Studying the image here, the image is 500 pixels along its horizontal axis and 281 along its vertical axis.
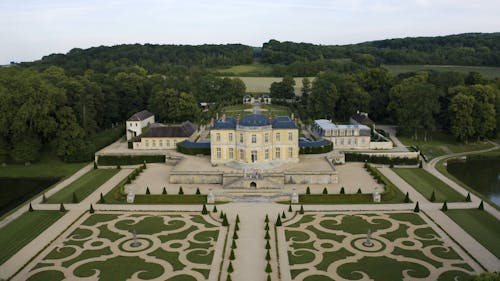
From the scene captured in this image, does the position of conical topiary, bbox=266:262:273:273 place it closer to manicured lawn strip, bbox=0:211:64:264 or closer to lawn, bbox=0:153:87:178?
manicured lawn strip, bbox=0:211:64:264

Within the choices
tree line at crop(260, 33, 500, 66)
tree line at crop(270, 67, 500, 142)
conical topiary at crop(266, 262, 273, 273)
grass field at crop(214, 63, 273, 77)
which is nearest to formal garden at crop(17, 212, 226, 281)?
conical topiary at crop(266, 262, 273, 273)

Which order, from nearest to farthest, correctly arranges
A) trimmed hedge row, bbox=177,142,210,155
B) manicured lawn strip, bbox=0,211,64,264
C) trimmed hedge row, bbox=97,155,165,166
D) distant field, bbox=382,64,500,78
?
manicured lawn strip, bbox=0,211,64,264 → trimmed hedge row, bbox=97,155,165,166 → trimmed hedge row, bbox=177,142,210,155 → distant field, bbox=382,64,500,78

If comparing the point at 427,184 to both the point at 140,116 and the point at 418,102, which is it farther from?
the point at 140,116

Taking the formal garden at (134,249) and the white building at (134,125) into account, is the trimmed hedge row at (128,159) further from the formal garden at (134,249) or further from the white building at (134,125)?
the formal garden at (134,249)

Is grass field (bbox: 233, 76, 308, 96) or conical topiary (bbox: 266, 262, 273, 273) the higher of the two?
grass field (bbox: 233, 76, 308, 96)

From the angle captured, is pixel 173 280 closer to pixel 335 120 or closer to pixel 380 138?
pixel 380 138

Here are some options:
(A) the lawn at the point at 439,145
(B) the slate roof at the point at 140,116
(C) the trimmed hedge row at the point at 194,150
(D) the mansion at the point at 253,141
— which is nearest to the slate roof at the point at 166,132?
(C) the trimmed hedge row at the point at 194,150
